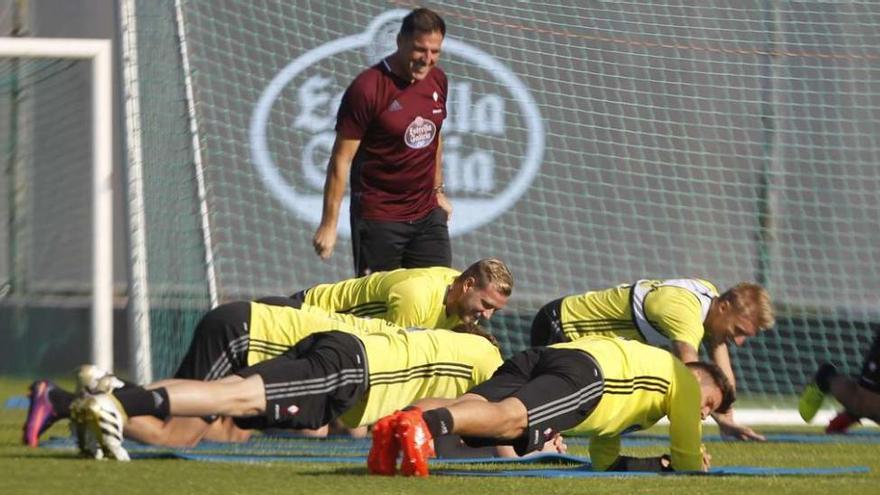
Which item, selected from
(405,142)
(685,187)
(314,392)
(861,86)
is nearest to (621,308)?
(405,142)

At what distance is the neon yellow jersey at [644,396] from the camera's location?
236 inches

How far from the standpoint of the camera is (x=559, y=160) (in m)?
11.1

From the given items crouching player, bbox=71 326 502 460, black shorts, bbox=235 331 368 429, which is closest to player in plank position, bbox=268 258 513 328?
crouching player, bbox=71 326 502 460

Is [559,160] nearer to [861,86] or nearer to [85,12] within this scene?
[861,86]

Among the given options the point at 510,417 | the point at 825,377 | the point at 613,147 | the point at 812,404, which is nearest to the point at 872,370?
the point at 825,377

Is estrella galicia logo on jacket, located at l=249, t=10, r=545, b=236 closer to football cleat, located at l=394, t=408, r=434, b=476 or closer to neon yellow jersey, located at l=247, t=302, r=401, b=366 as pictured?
neon yellow jersey, located at l=247, t=302, r=401, b=366

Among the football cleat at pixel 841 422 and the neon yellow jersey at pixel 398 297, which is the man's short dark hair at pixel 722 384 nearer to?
the neon yellow jersey at pixel 398 297

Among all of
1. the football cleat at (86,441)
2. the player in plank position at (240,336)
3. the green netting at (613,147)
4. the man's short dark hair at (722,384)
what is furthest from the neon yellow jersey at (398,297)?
the green netting at (613,147)

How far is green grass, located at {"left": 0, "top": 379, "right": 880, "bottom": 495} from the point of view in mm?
5133

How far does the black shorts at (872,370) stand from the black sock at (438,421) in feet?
11.5

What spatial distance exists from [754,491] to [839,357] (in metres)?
5.39

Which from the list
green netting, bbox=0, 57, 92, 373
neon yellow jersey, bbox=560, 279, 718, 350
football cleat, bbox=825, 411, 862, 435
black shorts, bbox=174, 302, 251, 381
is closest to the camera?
black shorts, bbox=174, 302, 251, 381

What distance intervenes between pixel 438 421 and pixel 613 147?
5.66 meters

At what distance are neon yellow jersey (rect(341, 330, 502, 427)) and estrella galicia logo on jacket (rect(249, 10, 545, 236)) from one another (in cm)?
464
